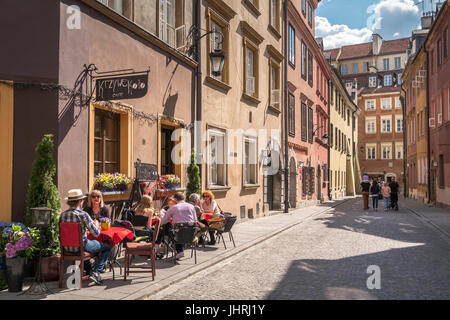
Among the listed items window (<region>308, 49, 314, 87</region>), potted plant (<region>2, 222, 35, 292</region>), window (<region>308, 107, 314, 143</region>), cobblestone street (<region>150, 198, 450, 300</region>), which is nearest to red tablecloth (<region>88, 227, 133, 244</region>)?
potted plant (<region>2, 222, 35, 292</region>)

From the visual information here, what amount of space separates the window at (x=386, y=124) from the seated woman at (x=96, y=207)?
65372 millimetres

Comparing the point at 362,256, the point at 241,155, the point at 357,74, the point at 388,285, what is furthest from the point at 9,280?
the point at 357,74

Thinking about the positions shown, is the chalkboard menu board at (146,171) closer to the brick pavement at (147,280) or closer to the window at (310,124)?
the brick pavement at (147,280)

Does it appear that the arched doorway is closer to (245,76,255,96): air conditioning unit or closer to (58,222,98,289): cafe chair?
(245,76,255,96): air conditioning unit

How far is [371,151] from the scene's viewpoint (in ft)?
227

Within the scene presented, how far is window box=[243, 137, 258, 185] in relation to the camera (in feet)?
63.2

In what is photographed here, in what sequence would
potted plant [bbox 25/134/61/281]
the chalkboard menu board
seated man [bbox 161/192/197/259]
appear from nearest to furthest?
1. potted plant [bbox 25/134/61/281]
2. seated man [bbox 161/192/197/259]
3. the chalkboard menu board

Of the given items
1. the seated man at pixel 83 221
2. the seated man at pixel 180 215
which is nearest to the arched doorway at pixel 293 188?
the seated man at pixel 180 215

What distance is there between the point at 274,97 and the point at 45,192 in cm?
1620

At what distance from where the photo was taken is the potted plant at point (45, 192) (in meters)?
7.50

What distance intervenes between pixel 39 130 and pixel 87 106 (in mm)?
1155

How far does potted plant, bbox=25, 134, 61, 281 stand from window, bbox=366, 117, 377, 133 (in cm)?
6640

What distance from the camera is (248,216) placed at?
18984mm

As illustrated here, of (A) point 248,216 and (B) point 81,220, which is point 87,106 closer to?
(B) point 81,220
